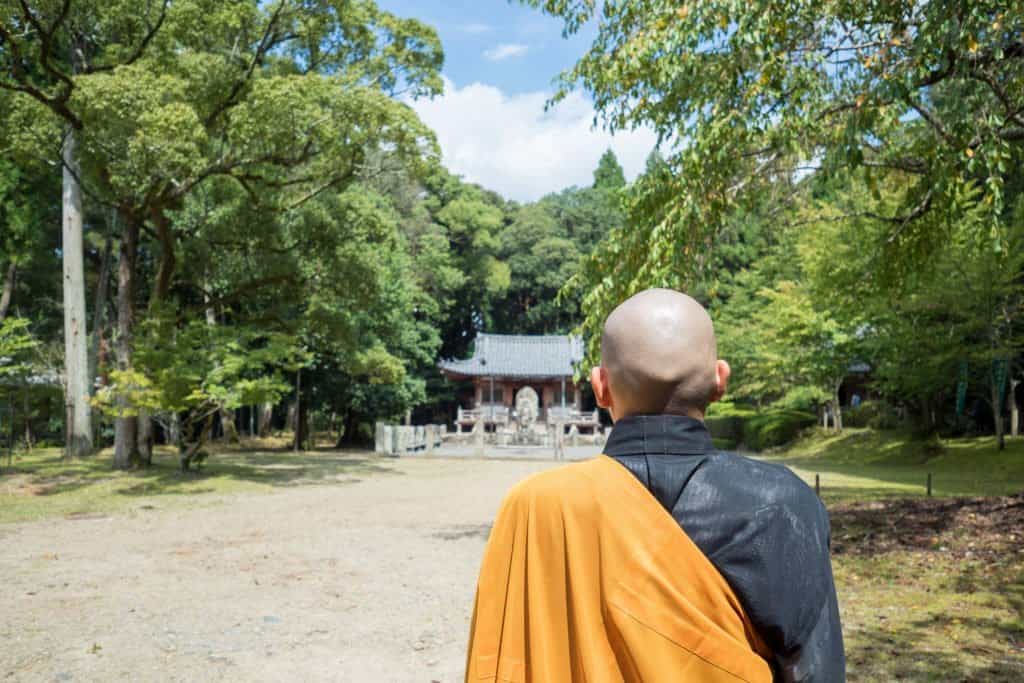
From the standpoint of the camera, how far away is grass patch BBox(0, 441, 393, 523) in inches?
455

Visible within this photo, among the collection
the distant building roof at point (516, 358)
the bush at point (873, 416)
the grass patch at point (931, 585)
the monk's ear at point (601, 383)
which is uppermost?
the distant building roof at point (516, 358)

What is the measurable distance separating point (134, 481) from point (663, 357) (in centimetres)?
1446

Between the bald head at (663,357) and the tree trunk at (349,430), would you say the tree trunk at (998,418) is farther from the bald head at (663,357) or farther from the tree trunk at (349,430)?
the tree trunk at (349,430)

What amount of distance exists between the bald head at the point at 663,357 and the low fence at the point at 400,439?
24401 mm

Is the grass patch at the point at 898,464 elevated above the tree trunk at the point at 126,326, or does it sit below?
below

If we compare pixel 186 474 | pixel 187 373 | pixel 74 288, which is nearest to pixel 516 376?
pixel 74 288

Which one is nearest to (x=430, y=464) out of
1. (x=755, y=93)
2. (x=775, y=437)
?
(x=775, y=437)

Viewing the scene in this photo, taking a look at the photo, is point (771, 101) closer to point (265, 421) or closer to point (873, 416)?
point (873, 416)

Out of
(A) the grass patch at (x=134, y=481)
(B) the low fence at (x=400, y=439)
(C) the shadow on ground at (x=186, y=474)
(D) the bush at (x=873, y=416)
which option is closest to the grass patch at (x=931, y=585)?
(A) the grass patch at (x=134, y=481)

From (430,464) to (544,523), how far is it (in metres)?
20.8

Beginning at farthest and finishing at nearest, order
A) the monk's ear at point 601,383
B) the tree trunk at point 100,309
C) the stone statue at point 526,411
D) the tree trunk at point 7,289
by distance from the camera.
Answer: the stone statue at point 526,411, the tree trunk at point 100,309, the tree trunk at point 7,289, the monk's ear at point 601,383

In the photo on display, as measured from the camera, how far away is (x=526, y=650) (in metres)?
1.49

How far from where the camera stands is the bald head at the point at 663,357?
1539 mm

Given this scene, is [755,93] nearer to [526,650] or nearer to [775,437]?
[526,650]
